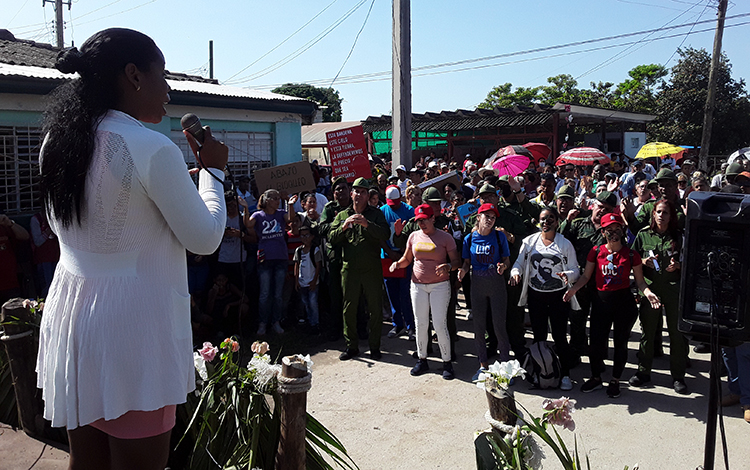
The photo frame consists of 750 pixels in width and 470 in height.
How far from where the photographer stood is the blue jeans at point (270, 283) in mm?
7691

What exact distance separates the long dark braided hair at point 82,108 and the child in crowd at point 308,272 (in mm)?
5933

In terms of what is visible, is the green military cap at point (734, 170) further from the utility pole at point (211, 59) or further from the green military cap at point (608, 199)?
the utility pole at point (211, 59)

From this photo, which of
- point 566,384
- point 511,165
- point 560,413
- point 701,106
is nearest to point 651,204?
point 566,384

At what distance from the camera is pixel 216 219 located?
5.96 ft

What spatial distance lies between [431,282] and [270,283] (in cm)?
238

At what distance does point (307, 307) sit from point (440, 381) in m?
2.33

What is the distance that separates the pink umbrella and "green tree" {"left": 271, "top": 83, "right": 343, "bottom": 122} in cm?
5042

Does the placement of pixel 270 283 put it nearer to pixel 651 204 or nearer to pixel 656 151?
pixel 651 204

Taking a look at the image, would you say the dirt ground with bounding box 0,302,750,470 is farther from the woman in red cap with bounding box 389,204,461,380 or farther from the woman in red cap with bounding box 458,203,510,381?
the woman in red cap with bounding box 458,203,510,381

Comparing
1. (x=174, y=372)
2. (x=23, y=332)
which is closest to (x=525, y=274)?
(x=23, y=332)

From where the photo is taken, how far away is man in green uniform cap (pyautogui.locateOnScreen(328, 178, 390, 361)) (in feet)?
22.6

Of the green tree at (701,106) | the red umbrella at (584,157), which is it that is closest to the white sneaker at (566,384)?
the red umbrella at (584,157)

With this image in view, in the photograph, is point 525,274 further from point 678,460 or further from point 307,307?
point 307,307

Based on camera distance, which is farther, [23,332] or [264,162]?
[264,162]
